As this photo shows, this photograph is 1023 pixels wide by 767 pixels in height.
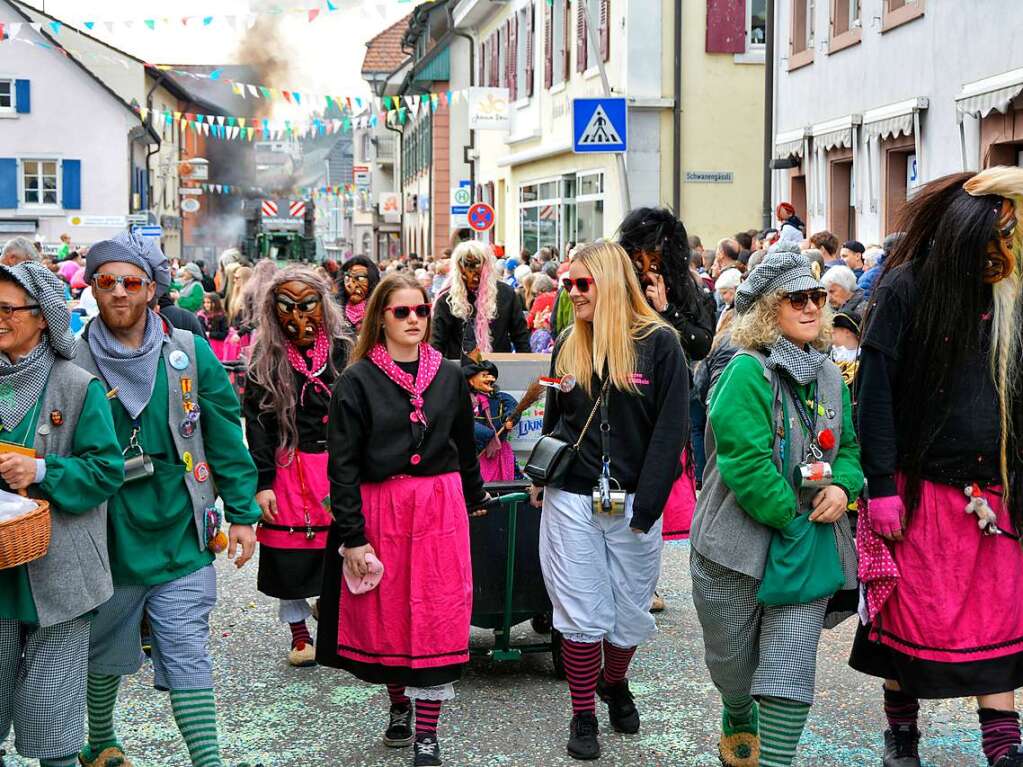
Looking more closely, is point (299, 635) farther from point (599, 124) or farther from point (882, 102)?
point (882, 102)

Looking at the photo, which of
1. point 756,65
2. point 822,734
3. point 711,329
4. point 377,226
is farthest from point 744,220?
point 377,226

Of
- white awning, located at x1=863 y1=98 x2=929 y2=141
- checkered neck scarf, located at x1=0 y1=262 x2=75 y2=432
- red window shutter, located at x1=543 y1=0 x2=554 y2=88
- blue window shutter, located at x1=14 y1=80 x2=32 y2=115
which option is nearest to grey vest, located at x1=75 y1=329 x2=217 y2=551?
checkered neck scarf, located at x1=0 y1=262 x2=75 y2=432

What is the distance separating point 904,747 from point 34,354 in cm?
316

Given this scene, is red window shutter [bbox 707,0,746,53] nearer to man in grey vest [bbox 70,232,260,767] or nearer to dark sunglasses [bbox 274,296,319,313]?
dark sunglasses [bbox 274,296,319,313]

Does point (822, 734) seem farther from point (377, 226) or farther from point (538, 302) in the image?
point (377, 226)

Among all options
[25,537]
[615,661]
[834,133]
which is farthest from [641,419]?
[834,133]

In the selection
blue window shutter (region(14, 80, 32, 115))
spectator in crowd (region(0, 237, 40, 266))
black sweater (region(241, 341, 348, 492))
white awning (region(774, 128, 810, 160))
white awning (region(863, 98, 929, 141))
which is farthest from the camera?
blue window shutter (region(14, 80, 32, 115))

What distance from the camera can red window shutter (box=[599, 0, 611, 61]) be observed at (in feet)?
80.6

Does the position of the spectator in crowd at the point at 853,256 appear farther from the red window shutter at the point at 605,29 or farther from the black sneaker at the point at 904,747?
the red window shutter at the point at 605,29

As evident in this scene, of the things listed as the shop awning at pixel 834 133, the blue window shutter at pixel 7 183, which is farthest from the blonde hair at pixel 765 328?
the blue window shutter at pixel 7 183

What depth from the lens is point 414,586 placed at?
4859 millimetres

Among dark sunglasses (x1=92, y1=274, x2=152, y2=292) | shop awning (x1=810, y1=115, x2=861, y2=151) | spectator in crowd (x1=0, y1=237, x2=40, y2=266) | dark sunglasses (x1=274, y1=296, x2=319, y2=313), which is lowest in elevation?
dark sunglasses (x1=274, y1=296, x2=319, y2=313)

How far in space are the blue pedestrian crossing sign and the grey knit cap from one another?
9949 mm

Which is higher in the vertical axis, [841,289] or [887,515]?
[841,289]
